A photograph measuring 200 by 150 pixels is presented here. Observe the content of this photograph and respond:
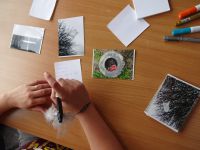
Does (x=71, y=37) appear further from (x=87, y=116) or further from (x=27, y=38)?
(x=87, y=116)

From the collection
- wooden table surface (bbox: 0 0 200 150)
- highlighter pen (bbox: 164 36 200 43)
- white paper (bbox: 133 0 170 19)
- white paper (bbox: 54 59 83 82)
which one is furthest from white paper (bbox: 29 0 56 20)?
highlighter pen (bbox: 164 36 200 43)

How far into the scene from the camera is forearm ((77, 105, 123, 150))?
89 centimetres

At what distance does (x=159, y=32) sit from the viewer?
94 cm

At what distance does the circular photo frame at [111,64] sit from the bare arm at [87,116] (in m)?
0.10

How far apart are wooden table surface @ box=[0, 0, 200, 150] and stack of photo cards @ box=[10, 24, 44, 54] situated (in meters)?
0.02

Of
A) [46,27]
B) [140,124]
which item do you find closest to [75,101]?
[140,124]

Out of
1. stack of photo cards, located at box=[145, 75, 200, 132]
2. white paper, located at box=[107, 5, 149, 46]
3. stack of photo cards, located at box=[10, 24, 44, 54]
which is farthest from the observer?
stack of photo cards, located at box=[10, 24, 44, 54]

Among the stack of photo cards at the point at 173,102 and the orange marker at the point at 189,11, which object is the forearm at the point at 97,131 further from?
the orange marker at the point at 189,11

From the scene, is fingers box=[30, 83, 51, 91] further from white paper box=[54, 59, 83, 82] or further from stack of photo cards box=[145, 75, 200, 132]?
stack of photo cards box=[145, 75, 200, 132]

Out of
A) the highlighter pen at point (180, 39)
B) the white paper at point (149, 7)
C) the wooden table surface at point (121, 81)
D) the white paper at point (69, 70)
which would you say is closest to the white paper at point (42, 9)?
the wooden table surface at point (121, 81)

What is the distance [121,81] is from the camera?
3.12 feet

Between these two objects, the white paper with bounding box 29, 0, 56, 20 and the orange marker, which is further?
the white paper with bounding box 29, 0, 56, 20

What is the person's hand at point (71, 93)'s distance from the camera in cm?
91

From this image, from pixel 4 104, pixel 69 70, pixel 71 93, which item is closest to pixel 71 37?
pixel 69 70
